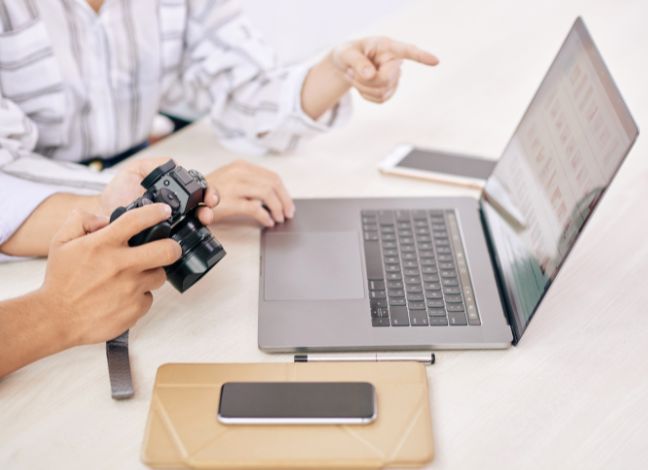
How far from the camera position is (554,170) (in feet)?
2.72

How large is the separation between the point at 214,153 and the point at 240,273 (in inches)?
13.1

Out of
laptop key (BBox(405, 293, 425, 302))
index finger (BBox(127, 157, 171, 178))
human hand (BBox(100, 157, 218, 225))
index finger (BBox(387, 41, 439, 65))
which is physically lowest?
human hand (BBox(100, 157, 218, 225))

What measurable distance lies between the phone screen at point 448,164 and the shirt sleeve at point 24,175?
44cm

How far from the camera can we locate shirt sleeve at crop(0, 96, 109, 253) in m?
0.91

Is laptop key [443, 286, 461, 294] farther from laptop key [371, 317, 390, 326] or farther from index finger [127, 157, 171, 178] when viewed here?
index finger [127, 157, 171, 178]

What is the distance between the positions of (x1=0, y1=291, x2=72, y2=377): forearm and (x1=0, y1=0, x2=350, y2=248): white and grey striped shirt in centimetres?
28

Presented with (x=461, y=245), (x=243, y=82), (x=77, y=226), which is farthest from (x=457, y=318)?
(x=243, y=82)

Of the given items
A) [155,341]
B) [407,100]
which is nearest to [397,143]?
[407,100]

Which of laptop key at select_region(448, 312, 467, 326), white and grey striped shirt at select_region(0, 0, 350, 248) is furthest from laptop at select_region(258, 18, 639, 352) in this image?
white and grey striped shirt at select_region(0, 0, 350, 248)

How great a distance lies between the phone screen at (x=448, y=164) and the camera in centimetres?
108

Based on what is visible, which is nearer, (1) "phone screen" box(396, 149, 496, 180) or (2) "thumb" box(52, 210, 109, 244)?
(2) "thumb" box(52, 210, 109, 244)

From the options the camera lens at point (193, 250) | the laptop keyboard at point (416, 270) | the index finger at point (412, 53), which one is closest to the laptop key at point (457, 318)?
the laptop keyboard at point (416, 270)

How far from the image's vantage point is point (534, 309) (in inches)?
29.6

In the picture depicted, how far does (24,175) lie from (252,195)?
0.30 m
